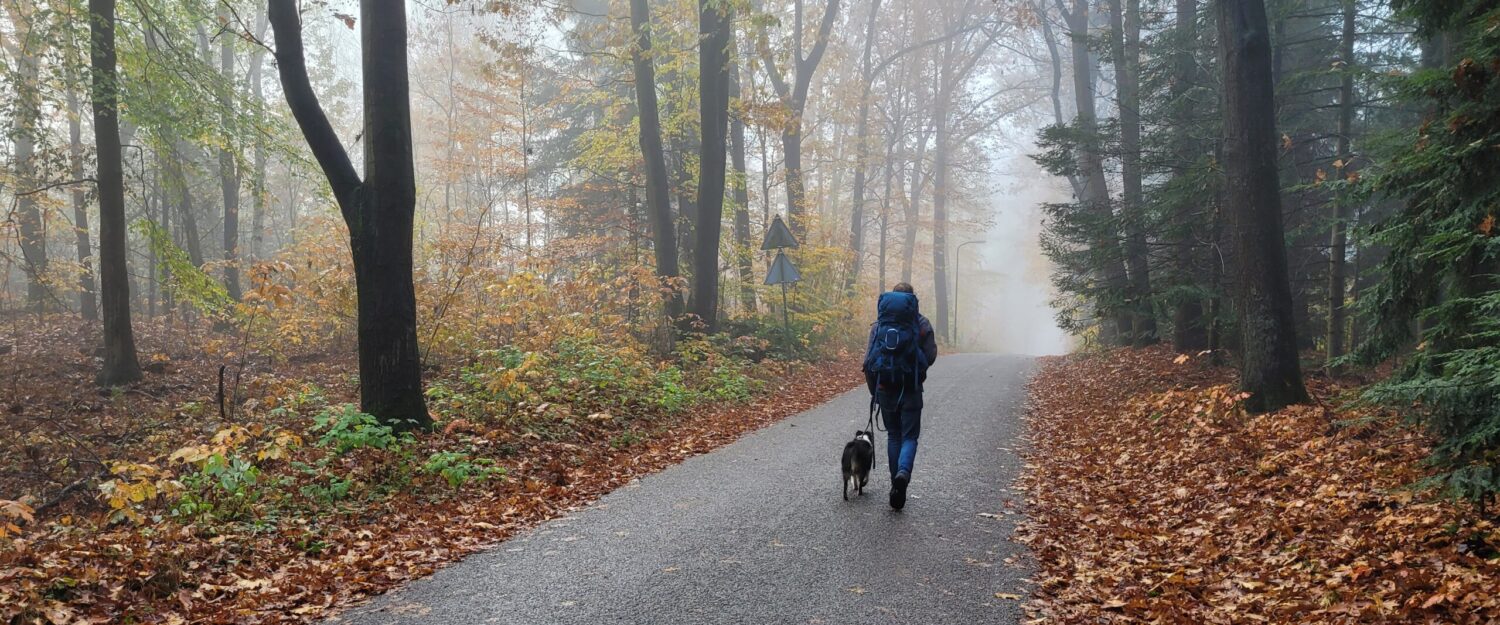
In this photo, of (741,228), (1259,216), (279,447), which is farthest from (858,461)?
(741,228)

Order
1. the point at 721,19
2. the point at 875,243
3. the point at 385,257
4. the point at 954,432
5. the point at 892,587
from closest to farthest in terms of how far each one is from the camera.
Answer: the point at 892,587, the point at 385,257, the point at 954,432, the point at 721,19, the point at 875,243

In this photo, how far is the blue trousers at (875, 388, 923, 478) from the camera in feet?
21.4

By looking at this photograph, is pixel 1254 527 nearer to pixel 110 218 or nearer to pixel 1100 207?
pixel 1100 207

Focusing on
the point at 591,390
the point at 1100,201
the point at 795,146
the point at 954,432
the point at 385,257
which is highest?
the point at 795,146

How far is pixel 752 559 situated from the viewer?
5.08 meters

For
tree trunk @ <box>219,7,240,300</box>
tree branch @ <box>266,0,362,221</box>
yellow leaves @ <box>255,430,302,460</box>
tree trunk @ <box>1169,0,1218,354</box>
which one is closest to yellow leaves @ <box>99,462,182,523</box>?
yellow leaves @ <box>255,430,302,460</box>

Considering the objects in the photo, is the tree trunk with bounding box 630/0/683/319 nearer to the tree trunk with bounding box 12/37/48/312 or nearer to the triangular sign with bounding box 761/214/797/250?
the triangular sign with bounding box 761/214/797/250

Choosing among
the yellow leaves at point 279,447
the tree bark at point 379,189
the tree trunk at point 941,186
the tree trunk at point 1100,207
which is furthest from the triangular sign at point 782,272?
the tree trunk at point 941,186

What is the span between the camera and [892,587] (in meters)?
4.65

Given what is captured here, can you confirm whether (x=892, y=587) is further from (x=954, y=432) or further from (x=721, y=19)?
(x=721, y=19)

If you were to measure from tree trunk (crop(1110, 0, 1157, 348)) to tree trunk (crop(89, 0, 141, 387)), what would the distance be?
15958 millimetres

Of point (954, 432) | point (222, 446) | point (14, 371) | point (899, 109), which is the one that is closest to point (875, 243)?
point (899, 109)

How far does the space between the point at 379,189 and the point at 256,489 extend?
3.06m

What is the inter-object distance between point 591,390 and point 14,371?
9.64 metres
